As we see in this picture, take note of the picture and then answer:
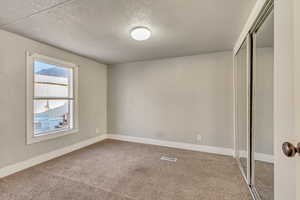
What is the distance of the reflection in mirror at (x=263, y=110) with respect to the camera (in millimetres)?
1354

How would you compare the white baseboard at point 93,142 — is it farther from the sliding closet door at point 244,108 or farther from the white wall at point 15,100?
the sliding closet door at point 244,108

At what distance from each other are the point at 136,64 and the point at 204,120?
236 cm

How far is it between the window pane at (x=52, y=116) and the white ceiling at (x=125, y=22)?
4.02ft

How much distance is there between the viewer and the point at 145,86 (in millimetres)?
3900

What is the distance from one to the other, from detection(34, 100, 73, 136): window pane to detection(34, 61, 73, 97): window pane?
184 mm

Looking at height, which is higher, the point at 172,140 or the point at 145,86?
the point at 145,86

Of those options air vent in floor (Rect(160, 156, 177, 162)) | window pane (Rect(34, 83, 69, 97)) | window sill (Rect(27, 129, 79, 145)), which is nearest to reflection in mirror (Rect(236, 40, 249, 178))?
air vent in floor (Rect(160, 156, 177, 162))

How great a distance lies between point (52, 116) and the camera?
3020mm
